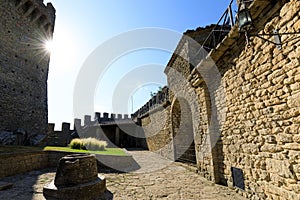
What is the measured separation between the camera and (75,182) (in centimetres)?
389

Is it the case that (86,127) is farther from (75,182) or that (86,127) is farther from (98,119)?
(75,182)

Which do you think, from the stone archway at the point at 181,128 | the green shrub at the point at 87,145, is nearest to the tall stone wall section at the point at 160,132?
the stone archway at the point at 181,128

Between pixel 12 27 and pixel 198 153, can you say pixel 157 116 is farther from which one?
pixel 12 27

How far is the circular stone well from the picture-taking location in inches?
142

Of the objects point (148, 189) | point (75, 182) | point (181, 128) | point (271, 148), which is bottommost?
point (148, 189)

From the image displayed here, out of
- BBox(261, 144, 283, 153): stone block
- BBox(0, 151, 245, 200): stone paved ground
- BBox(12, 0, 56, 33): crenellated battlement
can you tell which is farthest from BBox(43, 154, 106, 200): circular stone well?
BBox(12, 0, 56, 33): crenellated battlement

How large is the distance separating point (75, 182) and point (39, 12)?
16297 millimetres

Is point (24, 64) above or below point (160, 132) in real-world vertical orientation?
above

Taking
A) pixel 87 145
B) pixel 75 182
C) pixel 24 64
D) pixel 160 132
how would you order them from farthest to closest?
pixel 24 64 < pixel 160 132 < pixel 87 145 < pixel 75 182

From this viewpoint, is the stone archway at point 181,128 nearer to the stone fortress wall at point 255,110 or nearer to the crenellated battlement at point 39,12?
the stone fortress wall at point 255,110

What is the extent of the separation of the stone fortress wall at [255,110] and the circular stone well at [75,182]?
3.45 metres

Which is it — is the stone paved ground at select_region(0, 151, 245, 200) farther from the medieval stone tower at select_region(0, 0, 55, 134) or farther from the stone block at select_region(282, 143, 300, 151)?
the medieval stone tower at select_region(0, 0, 55, 134)

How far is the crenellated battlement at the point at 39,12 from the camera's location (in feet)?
43.0

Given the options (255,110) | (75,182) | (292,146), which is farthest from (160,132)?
(292,146)
